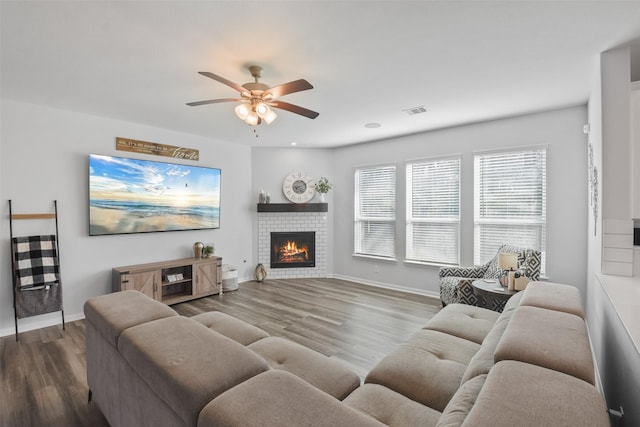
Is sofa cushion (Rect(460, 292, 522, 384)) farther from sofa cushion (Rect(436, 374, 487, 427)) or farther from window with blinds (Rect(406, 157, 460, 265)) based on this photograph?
window with blinds (Rect(406, 157, 460, 265))

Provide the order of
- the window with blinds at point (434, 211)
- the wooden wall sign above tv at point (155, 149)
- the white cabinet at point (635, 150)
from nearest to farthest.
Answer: the white cabinet at point (635, 150) < the wooden wall sign above tv at point (155, 149) < the window with blinds at point (434, 211)

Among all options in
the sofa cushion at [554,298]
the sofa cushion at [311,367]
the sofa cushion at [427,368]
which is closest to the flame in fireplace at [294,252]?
the sofa cushion at [311,367]

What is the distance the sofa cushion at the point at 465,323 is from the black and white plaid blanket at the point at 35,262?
13.2ft

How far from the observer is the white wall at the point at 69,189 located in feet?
10.8

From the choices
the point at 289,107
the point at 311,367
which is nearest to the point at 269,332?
the point at 311,367

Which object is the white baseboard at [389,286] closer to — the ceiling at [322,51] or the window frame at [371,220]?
the window frame at [371,220]

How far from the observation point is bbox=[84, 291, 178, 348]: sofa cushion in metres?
1.53

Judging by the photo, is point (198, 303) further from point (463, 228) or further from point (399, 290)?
point (463, 228)

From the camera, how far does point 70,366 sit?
260 cm

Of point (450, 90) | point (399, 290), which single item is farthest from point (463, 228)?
point (450, 90)

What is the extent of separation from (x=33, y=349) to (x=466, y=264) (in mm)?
5212

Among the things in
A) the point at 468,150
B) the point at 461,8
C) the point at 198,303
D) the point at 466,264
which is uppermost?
the point at 461,8

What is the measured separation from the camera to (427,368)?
1.60 m

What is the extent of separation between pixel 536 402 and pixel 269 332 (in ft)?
9.35
